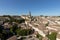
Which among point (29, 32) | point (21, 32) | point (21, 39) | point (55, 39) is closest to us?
point (55, 39)

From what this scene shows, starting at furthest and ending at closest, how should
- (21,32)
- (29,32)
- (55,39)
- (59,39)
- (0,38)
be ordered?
(29,32) → (21,32) → (0,38) → (55,39) → (59,39)

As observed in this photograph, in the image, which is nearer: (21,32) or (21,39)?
(21,39)

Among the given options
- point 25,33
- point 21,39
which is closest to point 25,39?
point 21,39

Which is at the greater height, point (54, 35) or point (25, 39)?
point (54, 35)

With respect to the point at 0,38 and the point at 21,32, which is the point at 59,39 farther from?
the point at 21,32

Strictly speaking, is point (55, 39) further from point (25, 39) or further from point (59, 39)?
point (25, 39)

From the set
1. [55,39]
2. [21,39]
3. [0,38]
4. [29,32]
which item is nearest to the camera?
[55,39]

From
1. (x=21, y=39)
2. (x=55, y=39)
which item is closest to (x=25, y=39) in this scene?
(x=21, y=39)

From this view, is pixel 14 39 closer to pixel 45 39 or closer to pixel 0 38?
pixel 0 38

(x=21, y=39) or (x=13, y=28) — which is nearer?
(x=21, y=39)

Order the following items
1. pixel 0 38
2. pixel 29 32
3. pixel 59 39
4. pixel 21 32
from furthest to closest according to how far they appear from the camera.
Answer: pixel 29 32
pixel 21 32
pixel 0 38
pixel 59 39
